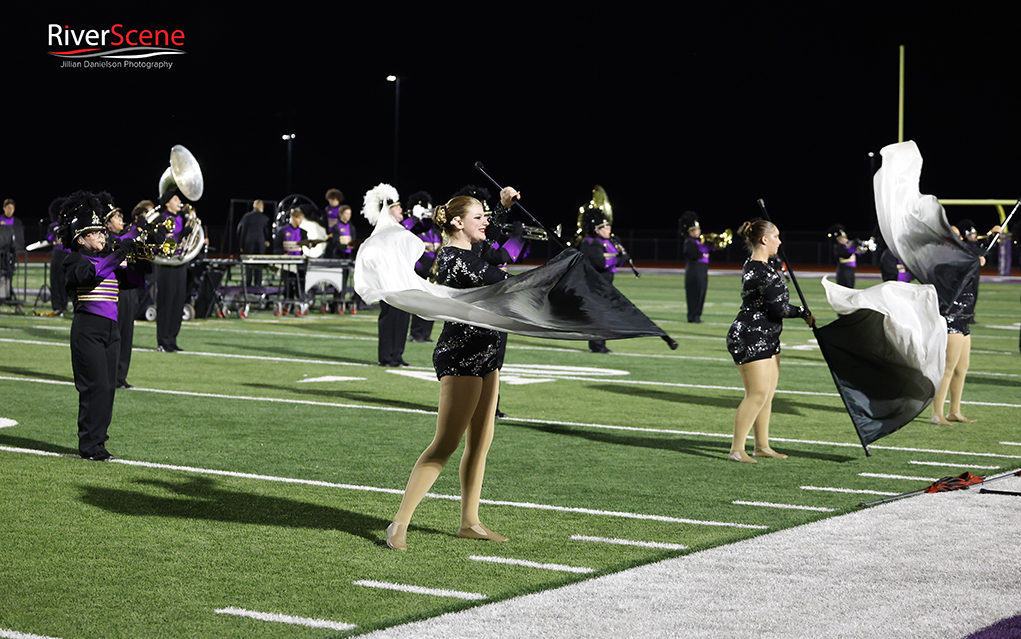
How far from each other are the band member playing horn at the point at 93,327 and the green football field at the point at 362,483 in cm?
23

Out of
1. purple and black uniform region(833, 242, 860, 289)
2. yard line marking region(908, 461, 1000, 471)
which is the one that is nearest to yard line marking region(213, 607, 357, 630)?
yard line marking region(908, 461, 1000, 471)

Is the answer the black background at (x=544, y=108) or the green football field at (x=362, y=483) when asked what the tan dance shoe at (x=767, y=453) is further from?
the black background at (x=544, y=108)

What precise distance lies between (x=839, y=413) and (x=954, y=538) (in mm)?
4943

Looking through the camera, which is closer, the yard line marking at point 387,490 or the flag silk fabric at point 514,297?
the flag silk fabric at point 514,297

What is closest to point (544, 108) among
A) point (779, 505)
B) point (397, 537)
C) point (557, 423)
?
point (557, 423)

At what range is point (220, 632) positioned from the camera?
14.2ft

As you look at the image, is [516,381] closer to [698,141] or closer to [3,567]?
[3,567]

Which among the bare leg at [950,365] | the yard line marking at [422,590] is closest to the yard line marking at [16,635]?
the yard line marking at [422,590]

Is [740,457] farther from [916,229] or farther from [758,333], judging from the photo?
[916,229]

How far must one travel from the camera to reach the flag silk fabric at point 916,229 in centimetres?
817

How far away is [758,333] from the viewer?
26.9 ft

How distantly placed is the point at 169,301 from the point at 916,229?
921cm

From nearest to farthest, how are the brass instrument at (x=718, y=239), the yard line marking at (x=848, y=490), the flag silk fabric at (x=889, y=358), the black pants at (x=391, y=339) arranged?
the yard line marking at (x=848, y=490)
the flag silk fabric at (x=889, y=358)
the black pants at (x=391, y=339)
the brass instrument at (x=718, y=239)

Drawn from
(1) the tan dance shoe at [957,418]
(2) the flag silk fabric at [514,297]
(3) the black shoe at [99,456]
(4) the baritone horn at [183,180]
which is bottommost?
(3) the black shoe at [99,456]
